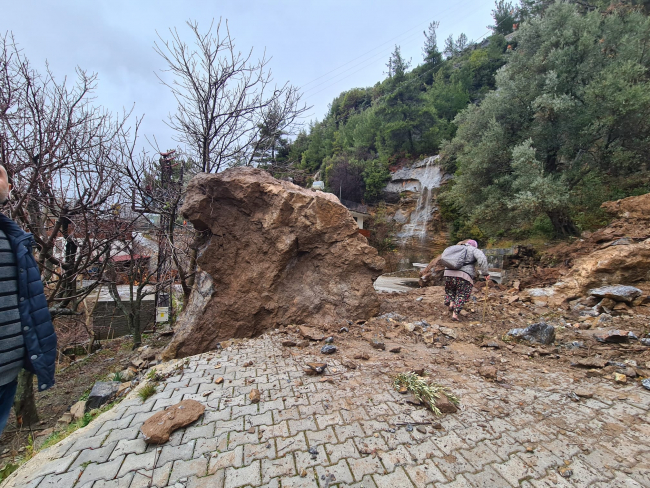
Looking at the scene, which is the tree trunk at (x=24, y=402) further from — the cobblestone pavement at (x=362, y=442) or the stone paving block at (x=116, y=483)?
the stone paving block at (x=116, y=483)

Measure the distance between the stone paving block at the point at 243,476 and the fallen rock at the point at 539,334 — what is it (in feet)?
13.0

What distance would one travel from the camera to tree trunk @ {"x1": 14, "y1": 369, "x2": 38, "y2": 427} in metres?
3.99

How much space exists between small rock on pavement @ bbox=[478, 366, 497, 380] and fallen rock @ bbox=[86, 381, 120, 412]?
14.8ft

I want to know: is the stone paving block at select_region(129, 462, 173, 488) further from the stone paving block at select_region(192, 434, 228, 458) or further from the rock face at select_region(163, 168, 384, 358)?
the rock face at select_region(163, 168, 384, 358)

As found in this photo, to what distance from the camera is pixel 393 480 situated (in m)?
1.88

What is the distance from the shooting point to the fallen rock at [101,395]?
146 inches

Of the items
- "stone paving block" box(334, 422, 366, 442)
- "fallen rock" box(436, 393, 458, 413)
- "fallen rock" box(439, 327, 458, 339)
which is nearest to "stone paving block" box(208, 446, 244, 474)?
"stone paving block" box(334, 422, 366, 442)

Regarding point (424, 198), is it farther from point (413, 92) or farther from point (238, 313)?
point (238, 313)

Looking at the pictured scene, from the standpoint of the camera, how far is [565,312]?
5484 millimetres

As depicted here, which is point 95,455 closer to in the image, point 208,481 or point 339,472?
point 208,481

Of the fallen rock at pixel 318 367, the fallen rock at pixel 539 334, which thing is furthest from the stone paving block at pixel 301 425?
the fallen rock at pixel 539 334

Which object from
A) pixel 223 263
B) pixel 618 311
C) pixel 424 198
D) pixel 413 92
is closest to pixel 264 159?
pixel 223 263

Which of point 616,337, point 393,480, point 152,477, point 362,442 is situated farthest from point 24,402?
point 616,337

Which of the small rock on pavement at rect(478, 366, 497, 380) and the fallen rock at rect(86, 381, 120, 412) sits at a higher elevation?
the fallen rock at rect(86, 381, 120, 412)
